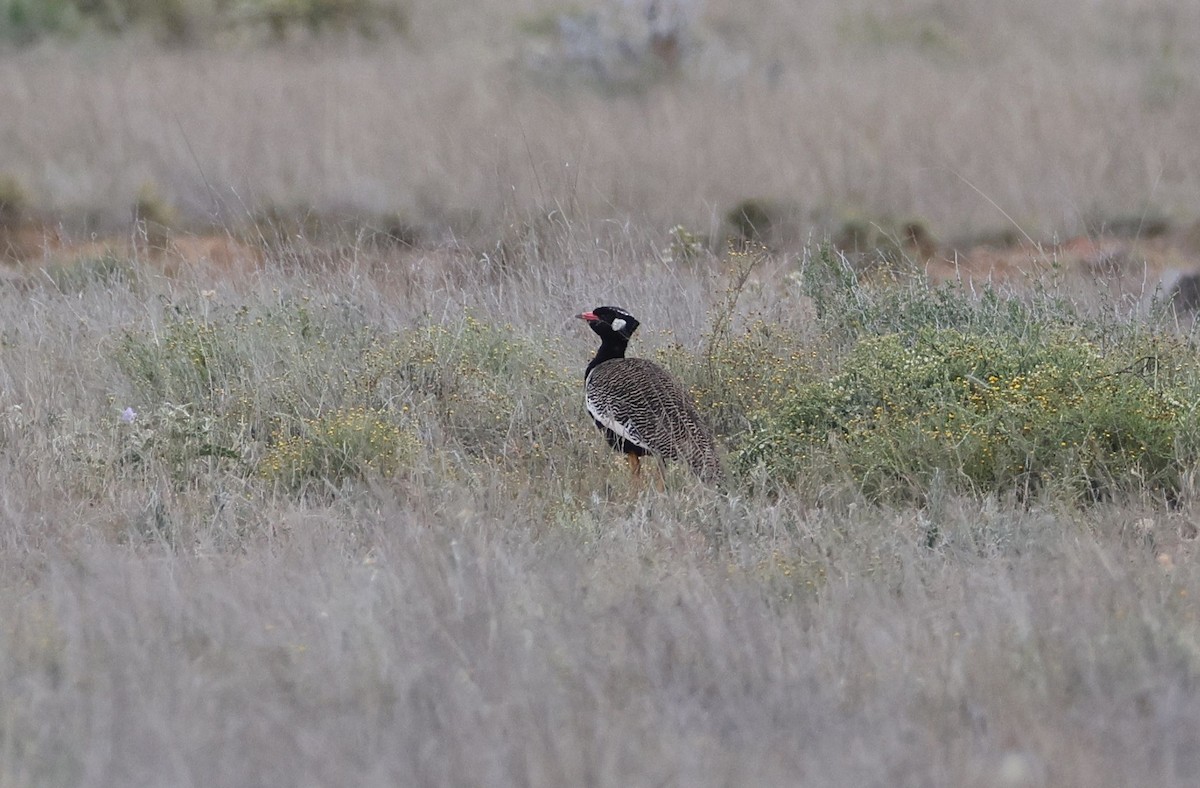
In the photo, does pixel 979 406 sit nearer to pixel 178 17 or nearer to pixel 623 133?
pixel 623 133

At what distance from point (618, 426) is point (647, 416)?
0.38 feet

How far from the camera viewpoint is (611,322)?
250 inches

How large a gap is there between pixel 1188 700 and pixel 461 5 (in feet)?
86.1

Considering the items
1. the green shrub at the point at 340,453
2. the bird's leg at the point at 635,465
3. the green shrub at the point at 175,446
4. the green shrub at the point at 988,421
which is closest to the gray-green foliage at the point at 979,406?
the green shrub at the point at 988,421

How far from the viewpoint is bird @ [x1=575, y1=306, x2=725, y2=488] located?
18.6 ft

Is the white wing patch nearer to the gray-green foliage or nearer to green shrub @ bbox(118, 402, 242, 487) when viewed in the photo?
the gray-green foliage

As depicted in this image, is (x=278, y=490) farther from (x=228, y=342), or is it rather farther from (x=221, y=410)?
(x=228, y=342)

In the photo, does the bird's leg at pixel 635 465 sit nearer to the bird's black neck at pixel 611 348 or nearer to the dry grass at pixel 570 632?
the dry grass at pixel 570 632

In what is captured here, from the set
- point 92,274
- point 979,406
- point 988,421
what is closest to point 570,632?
point 988,421

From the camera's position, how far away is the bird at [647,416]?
566cm

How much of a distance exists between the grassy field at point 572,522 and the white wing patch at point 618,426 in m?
0.18

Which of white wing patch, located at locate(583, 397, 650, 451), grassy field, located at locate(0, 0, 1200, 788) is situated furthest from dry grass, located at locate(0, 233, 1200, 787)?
white wing patch, located at locate(583, 397, 650, 451)

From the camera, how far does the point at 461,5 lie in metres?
28.3

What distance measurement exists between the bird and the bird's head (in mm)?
185
